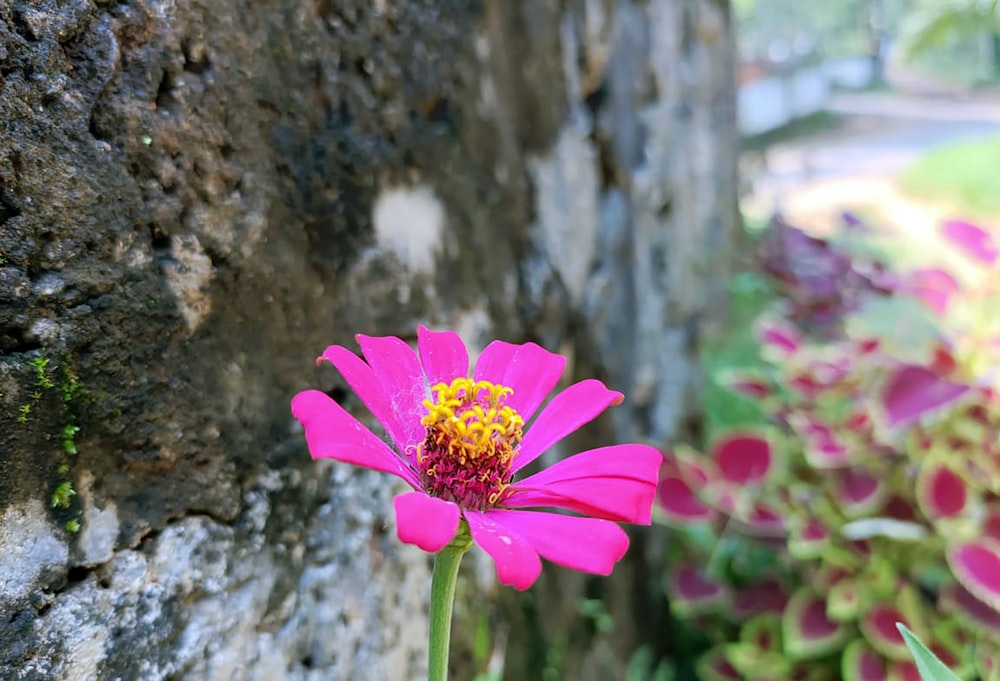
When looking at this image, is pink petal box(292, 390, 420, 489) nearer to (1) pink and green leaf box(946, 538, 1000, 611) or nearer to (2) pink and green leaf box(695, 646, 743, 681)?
(1) pink and green leaf box(946, 538, 1000, 611)

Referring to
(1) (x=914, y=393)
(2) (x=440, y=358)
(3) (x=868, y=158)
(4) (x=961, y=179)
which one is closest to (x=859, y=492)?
(1) (x=914, y=393)

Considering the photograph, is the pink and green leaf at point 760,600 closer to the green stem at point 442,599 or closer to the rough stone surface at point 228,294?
the rough stone surface at point 228,294

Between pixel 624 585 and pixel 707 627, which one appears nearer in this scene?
pixel 624 585

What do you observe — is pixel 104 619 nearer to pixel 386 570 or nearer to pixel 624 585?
pixel 386 570

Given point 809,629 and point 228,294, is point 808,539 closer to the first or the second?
point 809,629

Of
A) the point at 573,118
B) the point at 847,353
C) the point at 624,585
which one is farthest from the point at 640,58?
the point at 624,585

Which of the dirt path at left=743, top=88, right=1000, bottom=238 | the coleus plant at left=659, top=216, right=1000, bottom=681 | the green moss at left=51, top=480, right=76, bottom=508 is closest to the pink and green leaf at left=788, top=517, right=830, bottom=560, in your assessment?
the coleus plant at left=659, top=216, right=1000, bottom=681

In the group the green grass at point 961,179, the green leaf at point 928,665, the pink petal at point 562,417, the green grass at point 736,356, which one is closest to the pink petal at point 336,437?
the pink petal at point 562,417
